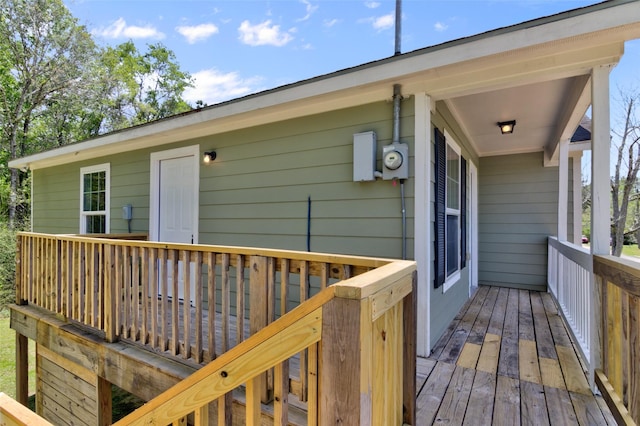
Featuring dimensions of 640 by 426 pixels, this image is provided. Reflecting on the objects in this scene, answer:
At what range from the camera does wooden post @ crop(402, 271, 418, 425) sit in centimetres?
152

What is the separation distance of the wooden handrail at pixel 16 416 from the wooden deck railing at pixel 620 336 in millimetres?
2647

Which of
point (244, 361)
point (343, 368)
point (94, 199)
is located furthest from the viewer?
point (94, 199)

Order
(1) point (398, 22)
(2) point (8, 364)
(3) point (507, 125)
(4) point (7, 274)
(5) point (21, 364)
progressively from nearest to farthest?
(3) point (507, 125), (5) point (21, 364), (1) point (398, 22), (2) point (8, 364), (4) point (7, 274)

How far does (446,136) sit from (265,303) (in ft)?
8.44

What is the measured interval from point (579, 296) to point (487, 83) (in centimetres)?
202

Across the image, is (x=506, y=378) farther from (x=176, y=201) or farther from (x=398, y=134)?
(x=176, y=201)

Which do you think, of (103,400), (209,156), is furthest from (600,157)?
(103,400)

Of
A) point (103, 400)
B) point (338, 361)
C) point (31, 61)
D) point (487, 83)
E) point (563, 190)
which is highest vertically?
point (31, 61)

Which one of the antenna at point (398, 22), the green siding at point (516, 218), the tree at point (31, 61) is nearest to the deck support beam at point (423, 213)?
the antenna at point (398, 22)

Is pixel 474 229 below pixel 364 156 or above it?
below

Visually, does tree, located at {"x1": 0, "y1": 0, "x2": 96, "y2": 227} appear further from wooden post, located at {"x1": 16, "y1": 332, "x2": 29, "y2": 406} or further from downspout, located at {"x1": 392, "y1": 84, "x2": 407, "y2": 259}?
downspout, located at {"x1": 392, "y1": 84, "x2": 407, "y2": 259}

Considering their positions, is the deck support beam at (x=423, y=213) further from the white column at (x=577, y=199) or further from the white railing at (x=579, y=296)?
the white column at (x=577, y=199)

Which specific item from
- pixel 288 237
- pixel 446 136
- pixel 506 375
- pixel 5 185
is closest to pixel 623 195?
pixel 446 136

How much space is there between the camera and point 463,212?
421 centimetres
